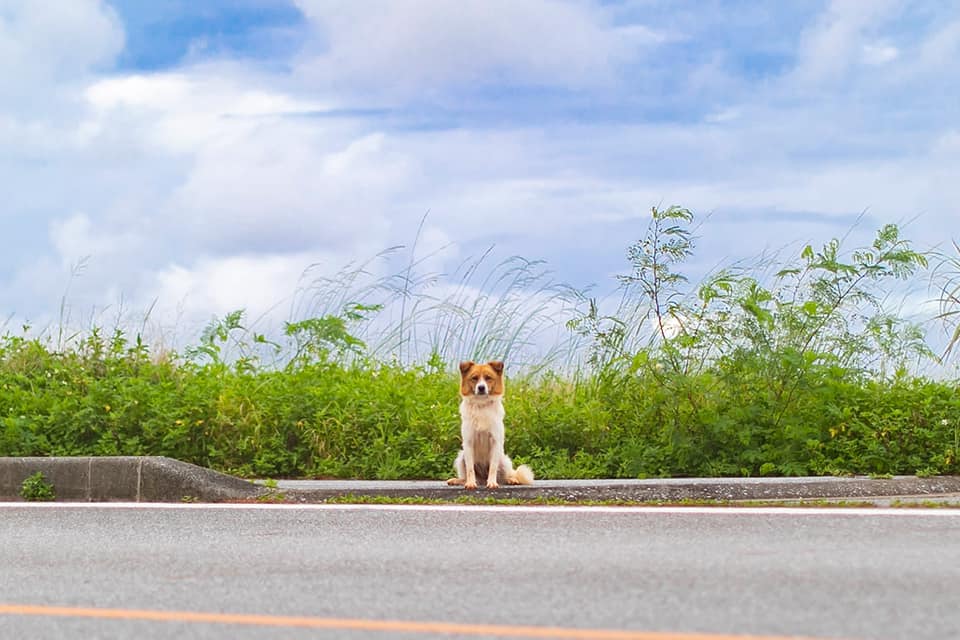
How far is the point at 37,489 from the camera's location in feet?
38.5

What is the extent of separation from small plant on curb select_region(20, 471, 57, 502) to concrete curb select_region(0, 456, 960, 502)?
0.16 feet

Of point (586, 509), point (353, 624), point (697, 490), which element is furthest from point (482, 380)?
point (353, 624)

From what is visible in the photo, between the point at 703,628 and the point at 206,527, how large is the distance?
5033mm

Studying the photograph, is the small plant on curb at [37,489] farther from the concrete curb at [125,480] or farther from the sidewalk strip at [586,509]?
the sidewalk strip at [586,509]

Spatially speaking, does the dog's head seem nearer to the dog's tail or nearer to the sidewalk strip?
the dog's tail

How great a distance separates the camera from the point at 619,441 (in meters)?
12.3

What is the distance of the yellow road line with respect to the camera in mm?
5504

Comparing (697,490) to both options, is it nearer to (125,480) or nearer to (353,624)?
(353,624)

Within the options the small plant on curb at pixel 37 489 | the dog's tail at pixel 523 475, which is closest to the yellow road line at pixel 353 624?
the dog's tail at pixel 523 475

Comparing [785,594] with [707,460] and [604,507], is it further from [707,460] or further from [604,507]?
[707,460]

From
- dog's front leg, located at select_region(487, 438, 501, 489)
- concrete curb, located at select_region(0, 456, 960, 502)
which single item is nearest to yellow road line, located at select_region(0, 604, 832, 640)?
concrete curb, located at select_region(0, 456, 960, 502)

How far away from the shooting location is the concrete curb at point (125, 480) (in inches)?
440

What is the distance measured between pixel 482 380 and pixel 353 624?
468cm

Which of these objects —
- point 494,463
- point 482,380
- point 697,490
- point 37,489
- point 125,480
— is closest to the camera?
point 697,490
